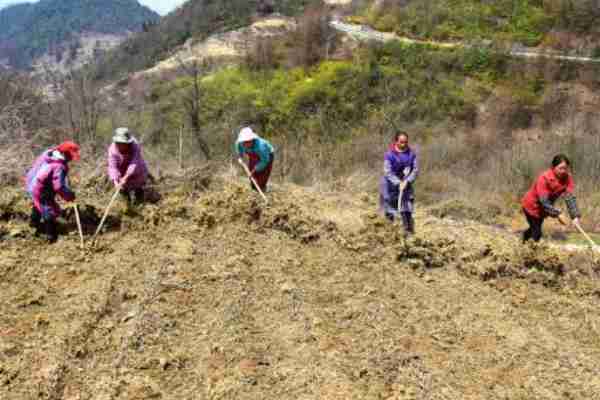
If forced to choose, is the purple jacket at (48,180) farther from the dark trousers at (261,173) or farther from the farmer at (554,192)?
the farmer at (554,192)

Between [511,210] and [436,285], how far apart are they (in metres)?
5.10

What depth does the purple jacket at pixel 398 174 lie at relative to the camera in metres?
5.16

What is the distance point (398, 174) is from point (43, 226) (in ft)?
12.0

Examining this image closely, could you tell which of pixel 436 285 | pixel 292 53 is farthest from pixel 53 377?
pixel 292 53

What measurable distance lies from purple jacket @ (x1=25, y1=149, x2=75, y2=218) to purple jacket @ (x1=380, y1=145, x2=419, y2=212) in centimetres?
302

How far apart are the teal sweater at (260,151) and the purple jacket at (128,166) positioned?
1.06m

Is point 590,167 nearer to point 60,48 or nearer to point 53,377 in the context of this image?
point 53,377

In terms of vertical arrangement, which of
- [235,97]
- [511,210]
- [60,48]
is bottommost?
[511,210]

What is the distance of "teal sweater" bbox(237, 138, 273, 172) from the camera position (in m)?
5.57

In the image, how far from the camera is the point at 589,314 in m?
4.27

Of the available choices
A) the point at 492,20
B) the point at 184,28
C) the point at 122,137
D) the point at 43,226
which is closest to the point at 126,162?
the point at 122,137

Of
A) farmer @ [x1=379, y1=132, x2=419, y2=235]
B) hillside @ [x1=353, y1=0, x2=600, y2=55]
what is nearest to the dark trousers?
farmer @ [x1=379, y1=132, x2=419, y2=235]

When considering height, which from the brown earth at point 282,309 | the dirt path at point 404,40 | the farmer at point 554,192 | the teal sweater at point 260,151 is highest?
the dirt path at point 404,40

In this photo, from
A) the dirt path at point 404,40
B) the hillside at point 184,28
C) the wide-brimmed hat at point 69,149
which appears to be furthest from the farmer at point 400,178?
the hillside at point 184,28
